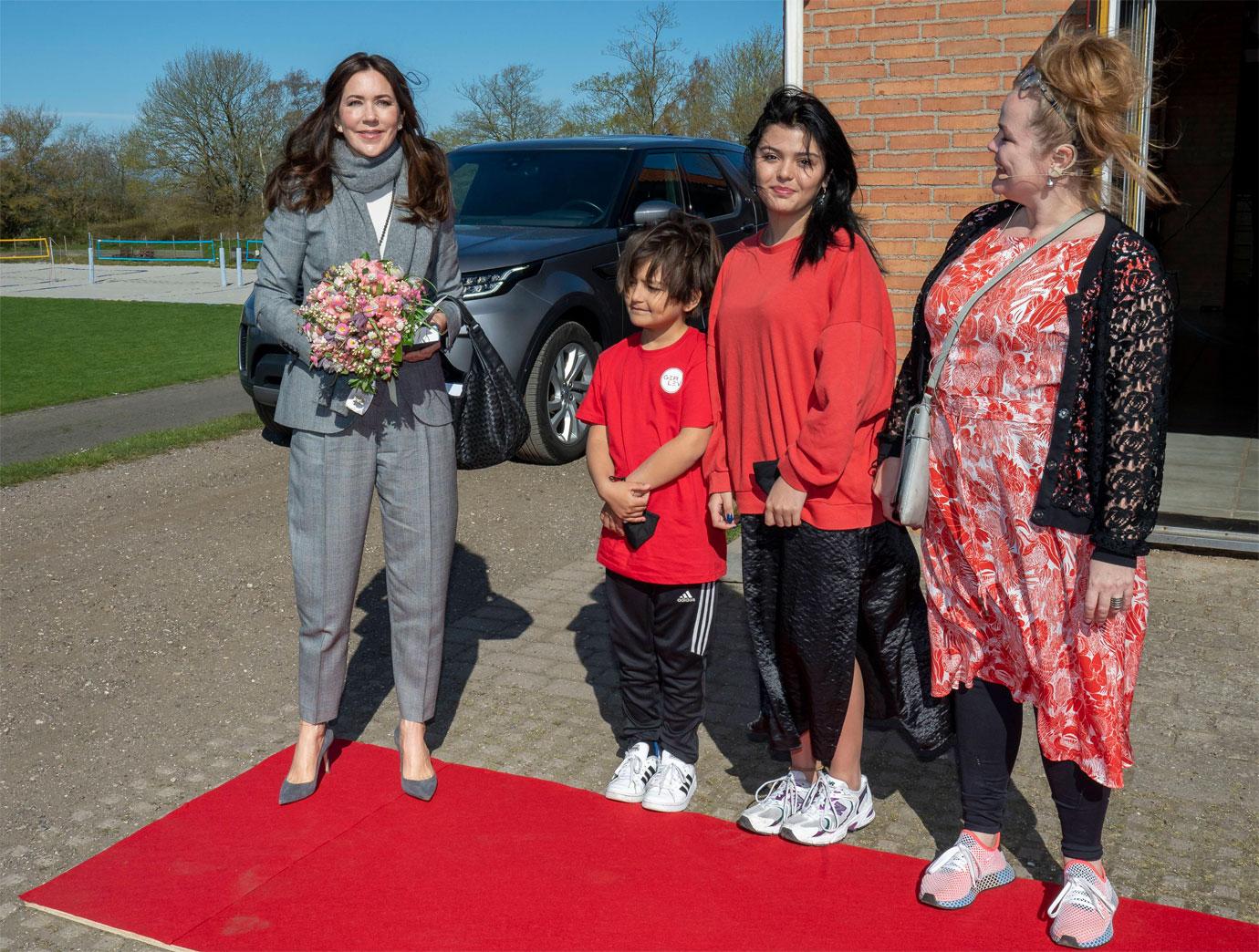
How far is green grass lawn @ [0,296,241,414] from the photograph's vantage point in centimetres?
1284

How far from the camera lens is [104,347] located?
16.4m

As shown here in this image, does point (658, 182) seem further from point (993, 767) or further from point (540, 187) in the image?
point (993, 767)

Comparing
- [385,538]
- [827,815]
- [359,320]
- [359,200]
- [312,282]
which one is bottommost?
[827,815]

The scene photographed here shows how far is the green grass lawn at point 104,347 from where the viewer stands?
505 inches

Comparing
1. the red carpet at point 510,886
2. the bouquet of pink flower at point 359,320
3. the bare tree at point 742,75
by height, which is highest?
the bare tree at point 742,75

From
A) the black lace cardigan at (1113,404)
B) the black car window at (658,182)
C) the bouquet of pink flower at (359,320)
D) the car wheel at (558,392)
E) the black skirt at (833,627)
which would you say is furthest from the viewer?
the black car window at (658,182)

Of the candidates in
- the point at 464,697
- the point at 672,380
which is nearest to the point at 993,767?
the point at 672,380

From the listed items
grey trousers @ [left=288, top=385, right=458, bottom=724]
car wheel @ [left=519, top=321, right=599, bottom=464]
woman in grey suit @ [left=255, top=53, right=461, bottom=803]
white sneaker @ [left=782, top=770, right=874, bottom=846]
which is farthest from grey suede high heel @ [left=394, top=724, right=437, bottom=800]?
car wheel @ [left=519, top=321, right=599, bottom=464]

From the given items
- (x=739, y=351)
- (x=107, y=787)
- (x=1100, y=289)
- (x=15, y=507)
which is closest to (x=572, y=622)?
(x=107, y=787)

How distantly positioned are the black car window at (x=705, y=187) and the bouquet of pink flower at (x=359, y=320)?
6191 millimetres

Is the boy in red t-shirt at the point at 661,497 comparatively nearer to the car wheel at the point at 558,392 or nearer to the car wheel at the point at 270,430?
the car wheel at the point at 558,392

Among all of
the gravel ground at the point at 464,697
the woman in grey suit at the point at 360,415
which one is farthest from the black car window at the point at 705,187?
the woman in grey suit at the point at 360,415

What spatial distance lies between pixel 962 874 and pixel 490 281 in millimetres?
5570

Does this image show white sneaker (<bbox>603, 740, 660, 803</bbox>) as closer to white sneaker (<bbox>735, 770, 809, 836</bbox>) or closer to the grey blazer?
white sneaker (<bbox>735, 770, 809, 836</bbox>)
